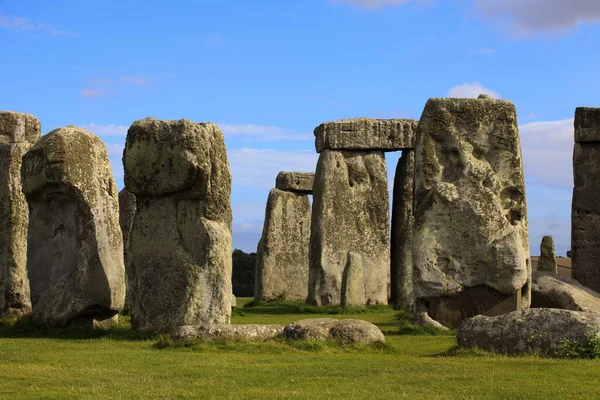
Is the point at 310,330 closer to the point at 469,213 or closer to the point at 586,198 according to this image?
the point at 469,213

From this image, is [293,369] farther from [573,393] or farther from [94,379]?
[573,393]

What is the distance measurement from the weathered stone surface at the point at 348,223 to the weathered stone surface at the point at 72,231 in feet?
33.2

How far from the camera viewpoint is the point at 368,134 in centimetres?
2828

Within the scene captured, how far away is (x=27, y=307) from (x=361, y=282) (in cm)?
804

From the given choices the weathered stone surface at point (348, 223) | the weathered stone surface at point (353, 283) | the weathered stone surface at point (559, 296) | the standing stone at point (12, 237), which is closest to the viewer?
the weathered stone surface at point (559, 296)

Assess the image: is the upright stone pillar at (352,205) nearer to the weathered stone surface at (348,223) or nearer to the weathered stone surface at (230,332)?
the weathered stone surface at (348,223)

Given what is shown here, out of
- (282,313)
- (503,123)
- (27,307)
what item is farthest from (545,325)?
(282,313)

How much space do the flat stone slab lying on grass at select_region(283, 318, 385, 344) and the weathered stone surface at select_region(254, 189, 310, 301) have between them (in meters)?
17.2

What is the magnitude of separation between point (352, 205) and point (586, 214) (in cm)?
553

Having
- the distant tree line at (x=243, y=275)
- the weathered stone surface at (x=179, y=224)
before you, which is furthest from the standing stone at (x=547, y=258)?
the weathered stone surface at (x=179, y=224)

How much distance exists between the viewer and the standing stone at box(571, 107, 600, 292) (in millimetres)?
25078

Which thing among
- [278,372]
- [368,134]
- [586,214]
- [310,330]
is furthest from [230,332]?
[368,134]

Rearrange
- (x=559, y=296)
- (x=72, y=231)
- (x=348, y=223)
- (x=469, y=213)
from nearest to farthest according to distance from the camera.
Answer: (x=72, y=231), (x=469, y=213), (x=559, y=296), (x=348, y=223)

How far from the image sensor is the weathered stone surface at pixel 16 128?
2114 centimetres
